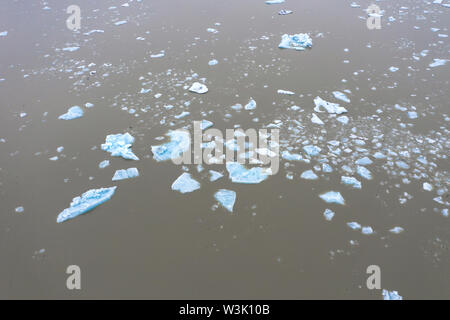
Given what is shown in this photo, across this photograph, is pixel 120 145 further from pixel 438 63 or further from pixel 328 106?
pixel 438 63

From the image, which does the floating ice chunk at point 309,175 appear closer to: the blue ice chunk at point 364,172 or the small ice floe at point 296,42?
the blue ice chunk at point 364,172

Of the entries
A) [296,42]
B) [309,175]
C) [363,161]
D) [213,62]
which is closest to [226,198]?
[309,175]

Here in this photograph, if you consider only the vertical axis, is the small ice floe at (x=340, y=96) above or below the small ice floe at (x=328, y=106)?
above

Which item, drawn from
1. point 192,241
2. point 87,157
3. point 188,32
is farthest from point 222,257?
point 188,32

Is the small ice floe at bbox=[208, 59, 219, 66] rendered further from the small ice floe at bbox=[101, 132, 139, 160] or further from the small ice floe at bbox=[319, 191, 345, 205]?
the small ice floe at bbox=[319, 191, 345, 205]

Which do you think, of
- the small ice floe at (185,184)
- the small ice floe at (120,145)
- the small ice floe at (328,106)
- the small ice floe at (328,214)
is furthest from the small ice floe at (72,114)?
the small ice floe at (328,214)

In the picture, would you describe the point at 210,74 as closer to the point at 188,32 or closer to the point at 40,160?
the point at 188,32
